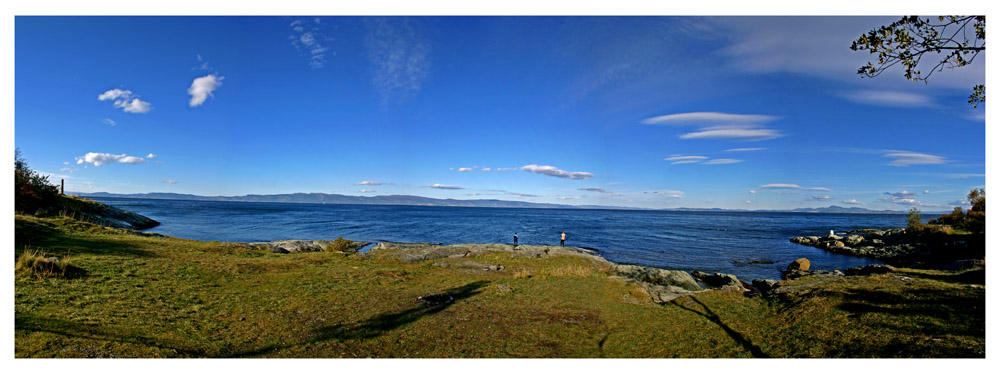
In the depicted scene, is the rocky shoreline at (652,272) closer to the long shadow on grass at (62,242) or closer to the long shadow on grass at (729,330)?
the long shadow on grass at (729,330)

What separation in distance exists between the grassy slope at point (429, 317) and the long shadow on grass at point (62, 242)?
0.47 feet

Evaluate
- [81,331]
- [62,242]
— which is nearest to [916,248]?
[81,331]

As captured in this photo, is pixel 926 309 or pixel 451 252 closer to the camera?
pixel 926 309

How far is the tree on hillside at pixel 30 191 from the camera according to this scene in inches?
1131

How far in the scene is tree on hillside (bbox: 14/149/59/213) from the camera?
94.2 ft

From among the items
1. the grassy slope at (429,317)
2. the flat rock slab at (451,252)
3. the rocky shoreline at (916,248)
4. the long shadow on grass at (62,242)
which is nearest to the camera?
A: the grassy slope at (429,317)

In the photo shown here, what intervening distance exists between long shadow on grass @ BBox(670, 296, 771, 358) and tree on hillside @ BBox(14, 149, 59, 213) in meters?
41.5

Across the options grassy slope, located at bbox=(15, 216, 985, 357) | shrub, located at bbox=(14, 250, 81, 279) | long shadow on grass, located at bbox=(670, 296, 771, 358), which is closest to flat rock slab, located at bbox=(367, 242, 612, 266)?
grassy slope, located at bbox=(15, 216, 985, 357)

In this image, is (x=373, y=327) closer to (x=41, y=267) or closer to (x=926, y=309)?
(x=41, y=267)

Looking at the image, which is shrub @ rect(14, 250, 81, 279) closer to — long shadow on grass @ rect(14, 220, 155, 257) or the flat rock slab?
long shadow on grass @ rect(14, 220, 155, 257)

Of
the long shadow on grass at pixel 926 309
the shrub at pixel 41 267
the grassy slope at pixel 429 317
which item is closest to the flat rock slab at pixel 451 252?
the grassy slope at pixel 429 317

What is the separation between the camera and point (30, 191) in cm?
3056

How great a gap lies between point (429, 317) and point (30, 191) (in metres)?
40.7

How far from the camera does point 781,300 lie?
12172 mm
